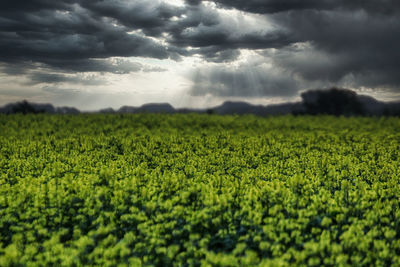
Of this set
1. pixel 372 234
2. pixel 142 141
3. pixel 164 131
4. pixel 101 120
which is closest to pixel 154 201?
pixel 372 234

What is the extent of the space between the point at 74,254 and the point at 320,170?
19.0 ft

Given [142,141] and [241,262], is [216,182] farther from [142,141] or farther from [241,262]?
[142,141]

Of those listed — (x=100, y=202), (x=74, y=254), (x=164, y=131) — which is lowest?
(x=74, y=254)

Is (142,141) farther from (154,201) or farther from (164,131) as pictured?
(154,201)

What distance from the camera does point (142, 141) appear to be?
471 inches

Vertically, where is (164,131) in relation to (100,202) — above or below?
above

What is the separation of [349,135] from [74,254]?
12275mm

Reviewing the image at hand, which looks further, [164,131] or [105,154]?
[164,131]

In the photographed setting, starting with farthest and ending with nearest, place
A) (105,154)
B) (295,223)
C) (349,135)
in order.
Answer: (349,135), (105,154), (295,223)

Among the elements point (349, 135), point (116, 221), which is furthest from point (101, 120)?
point (116, 221)

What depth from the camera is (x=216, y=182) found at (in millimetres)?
6738

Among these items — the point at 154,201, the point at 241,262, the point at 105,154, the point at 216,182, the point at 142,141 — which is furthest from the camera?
the point at 142,141

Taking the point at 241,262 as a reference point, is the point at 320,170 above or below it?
above

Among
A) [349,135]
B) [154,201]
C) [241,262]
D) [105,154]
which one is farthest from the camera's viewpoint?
[349,135]
